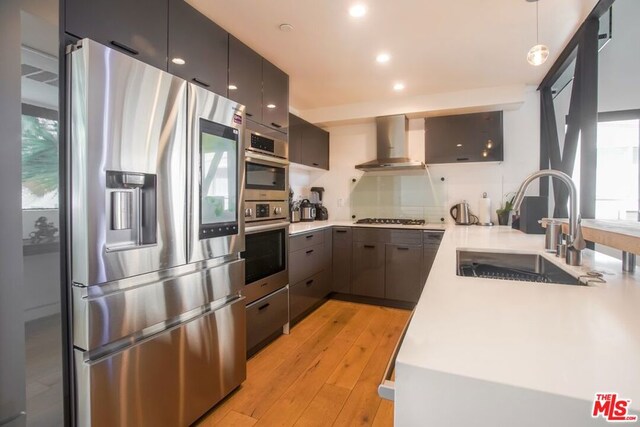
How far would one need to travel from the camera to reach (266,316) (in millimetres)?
2354

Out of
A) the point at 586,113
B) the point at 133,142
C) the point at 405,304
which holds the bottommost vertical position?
the point at 405,304

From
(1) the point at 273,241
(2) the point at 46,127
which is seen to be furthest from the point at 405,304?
(2) the point at 46,127

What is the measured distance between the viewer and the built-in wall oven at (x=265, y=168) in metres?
2.21

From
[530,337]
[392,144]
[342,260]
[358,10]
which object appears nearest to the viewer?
[530,337]

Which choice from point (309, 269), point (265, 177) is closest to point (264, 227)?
point (265, 177)

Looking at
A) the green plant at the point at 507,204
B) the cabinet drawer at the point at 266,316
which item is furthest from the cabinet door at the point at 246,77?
the green plant at the point at 507,204

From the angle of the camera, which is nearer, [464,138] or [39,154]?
[39,154]

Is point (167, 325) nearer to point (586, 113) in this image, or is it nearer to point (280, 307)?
point (280, 307)

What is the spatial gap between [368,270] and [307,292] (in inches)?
30.7

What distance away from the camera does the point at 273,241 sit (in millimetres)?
2471

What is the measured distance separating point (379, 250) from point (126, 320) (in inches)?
102

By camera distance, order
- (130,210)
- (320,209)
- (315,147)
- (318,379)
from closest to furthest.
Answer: (130,210) → (318,379) → (315,147) → (320,209)

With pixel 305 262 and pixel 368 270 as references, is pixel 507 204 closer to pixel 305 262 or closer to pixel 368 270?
pixel 368 270

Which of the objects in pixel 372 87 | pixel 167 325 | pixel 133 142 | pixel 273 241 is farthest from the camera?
pixel 372 87
